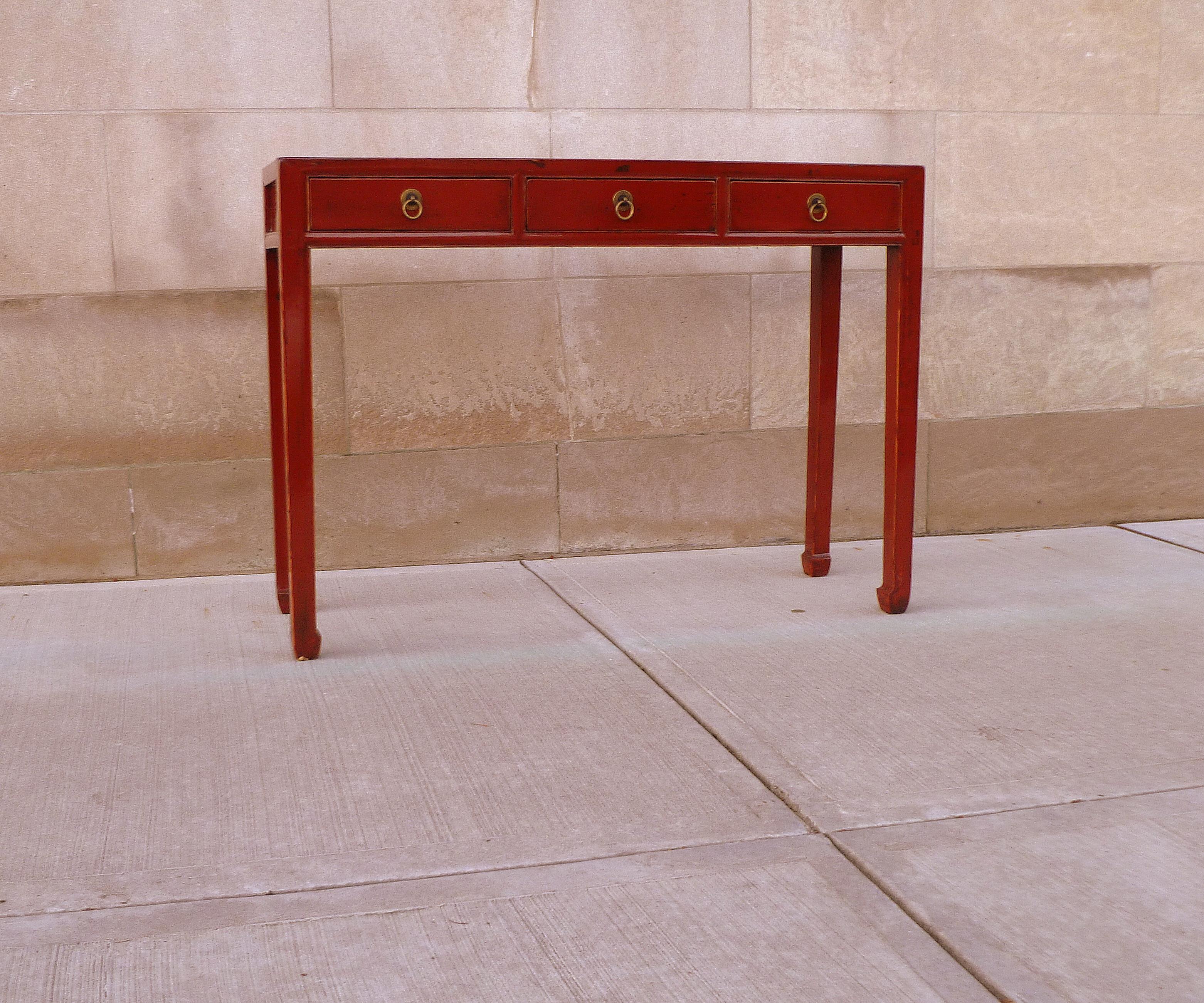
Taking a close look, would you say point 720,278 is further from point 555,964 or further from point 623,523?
point 555,964

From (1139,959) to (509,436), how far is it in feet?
7.30

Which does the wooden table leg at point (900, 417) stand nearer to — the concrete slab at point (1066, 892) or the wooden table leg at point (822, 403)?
the wooden table leg at point (822, 403)

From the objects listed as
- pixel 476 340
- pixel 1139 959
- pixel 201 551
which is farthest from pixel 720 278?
pixel 1139 959

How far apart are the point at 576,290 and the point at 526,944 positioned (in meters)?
2.16

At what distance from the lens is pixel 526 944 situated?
4.81ft

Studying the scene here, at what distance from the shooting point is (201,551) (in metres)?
3.23

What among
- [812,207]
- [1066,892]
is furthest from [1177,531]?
[1066,892]

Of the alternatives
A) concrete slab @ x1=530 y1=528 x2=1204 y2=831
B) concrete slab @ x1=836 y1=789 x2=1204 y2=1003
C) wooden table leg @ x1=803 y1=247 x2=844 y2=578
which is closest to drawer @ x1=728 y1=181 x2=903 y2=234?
wooden table leg @ x1=803 y1=247 x2=844 y2=578

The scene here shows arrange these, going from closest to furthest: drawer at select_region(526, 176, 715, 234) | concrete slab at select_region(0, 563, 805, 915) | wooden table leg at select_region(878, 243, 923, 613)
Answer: concrete slab at select_region(0, 563, 805, 915) → drawer at select_region(526, 176, 715, 234) → wooden table leg at select_region(878, 243, 923, 613)

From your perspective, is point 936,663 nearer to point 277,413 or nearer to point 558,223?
point 558,223

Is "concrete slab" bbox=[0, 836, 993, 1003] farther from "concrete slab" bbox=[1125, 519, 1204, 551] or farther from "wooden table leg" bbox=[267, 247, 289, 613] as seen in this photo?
"concrete slab" bbox=[1125, 519, 1204, 551]

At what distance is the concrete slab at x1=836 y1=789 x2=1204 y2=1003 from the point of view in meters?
1.40

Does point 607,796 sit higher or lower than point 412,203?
lower

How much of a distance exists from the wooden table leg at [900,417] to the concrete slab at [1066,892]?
3.40ft
